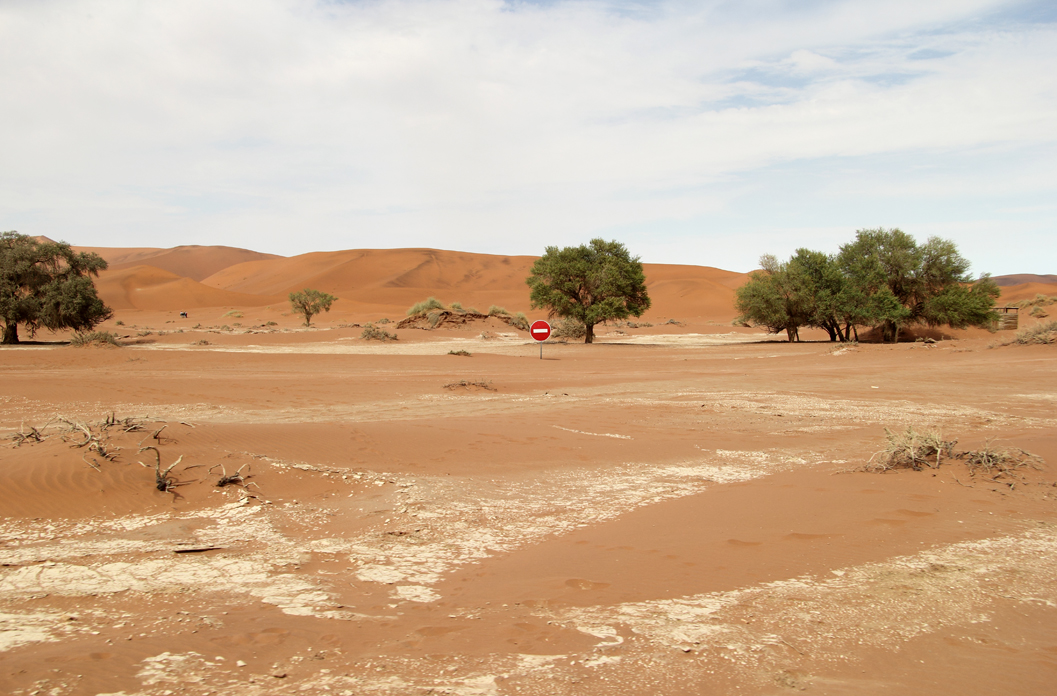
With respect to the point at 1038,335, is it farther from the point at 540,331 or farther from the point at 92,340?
the point at 92,340

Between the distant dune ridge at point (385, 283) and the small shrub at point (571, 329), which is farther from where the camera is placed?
the distant dune ridge at point (385, 283)

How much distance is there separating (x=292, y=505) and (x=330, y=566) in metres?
1.74

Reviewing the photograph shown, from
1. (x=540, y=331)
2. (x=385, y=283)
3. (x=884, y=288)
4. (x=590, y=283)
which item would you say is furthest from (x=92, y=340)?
(x=385, y=283)

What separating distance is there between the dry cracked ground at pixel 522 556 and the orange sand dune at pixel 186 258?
160 meters

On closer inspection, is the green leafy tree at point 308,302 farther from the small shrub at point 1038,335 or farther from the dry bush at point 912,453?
the dry bush at point 912,453

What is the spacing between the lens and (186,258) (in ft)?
527

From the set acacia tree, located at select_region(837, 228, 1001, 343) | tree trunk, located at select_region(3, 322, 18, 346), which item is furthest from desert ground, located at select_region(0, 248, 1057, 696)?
tree trunk, located at select_region(3, 322, 18, 346)

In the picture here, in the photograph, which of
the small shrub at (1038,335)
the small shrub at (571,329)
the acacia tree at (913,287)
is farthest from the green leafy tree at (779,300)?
the small shrub at (1038,335)

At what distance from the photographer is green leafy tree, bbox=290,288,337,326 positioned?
52.3 meters

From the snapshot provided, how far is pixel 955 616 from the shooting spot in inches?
147

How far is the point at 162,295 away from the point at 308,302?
41.9 m

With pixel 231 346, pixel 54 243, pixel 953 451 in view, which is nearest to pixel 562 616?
pixel 953 451

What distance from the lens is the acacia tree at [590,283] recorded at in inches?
1346

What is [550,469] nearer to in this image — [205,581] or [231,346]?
[205,581]
